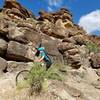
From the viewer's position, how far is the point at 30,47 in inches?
830

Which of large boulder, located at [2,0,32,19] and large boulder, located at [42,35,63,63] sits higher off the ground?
large boulder, located at [2,0,32,19]

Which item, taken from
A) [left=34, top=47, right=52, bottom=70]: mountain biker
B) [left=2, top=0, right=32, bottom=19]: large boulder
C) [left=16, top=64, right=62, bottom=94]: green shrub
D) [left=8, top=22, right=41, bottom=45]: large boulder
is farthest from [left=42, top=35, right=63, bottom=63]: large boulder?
[left=16, top=64, right=62, bottom=94]: green shrub

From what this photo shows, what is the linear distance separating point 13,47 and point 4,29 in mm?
1956

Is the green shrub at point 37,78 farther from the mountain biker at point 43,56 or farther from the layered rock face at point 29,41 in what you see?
the layered rock face at point 29,41

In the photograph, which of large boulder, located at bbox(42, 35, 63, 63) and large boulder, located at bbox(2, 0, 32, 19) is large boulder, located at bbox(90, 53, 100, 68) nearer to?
large boulder, located at bbox(42, 35, 63, 63)

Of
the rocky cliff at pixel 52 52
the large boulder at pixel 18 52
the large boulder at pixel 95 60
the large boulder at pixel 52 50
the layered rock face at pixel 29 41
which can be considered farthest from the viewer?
the large boulder at pixel 95 60

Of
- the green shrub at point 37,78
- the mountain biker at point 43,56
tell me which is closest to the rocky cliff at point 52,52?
the green shrub at point 37,78

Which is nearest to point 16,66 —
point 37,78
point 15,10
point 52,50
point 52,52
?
point 52,52

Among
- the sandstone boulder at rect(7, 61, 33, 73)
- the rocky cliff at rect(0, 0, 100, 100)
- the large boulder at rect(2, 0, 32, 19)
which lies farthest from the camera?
the large boulder at rect(2, 0, 32, 19)

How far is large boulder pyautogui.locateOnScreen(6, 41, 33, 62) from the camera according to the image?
1983cm

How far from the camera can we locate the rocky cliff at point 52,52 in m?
16.1

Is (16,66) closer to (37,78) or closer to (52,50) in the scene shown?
(52,50)

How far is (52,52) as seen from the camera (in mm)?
23766

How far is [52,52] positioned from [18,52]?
14.8 feet
